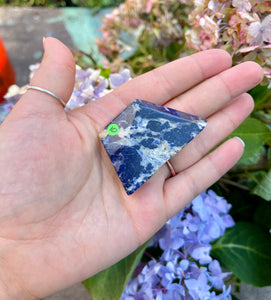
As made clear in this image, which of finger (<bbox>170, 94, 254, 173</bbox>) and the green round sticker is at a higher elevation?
the green round sticker

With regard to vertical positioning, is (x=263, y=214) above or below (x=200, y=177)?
below

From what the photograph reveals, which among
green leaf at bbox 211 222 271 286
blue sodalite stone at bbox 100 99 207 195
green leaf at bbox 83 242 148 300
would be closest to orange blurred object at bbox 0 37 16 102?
blue sodalite stone at bbox 100 99 207 195

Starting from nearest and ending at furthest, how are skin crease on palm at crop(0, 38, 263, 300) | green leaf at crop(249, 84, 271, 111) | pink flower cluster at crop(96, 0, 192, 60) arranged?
skin crease on palm at crop(0, 38, 263, 300)
green leaf at crop(249, 84, 271, 111)
pink flower cluster at crop(96, 0, 192, 60)

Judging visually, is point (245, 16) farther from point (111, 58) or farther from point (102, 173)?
point (111, 58)

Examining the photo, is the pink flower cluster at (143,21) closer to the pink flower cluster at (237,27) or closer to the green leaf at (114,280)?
the pink flower cluster at (237,27)

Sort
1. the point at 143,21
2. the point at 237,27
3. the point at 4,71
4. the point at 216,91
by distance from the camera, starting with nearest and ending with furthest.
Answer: the point at 237,27, the point at 216,91, the point at 143,21, the point at 4,71

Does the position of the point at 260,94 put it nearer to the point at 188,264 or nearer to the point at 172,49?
the point at 172,49

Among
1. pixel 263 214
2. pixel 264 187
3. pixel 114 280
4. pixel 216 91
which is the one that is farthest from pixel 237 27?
pixel 114 280

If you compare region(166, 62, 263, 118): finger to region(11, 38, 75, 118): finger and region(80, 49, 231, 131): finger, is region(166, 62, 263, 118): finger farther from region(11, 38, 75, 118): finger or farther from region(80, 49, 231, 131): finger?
region(11, 38, 75, 118): finger
